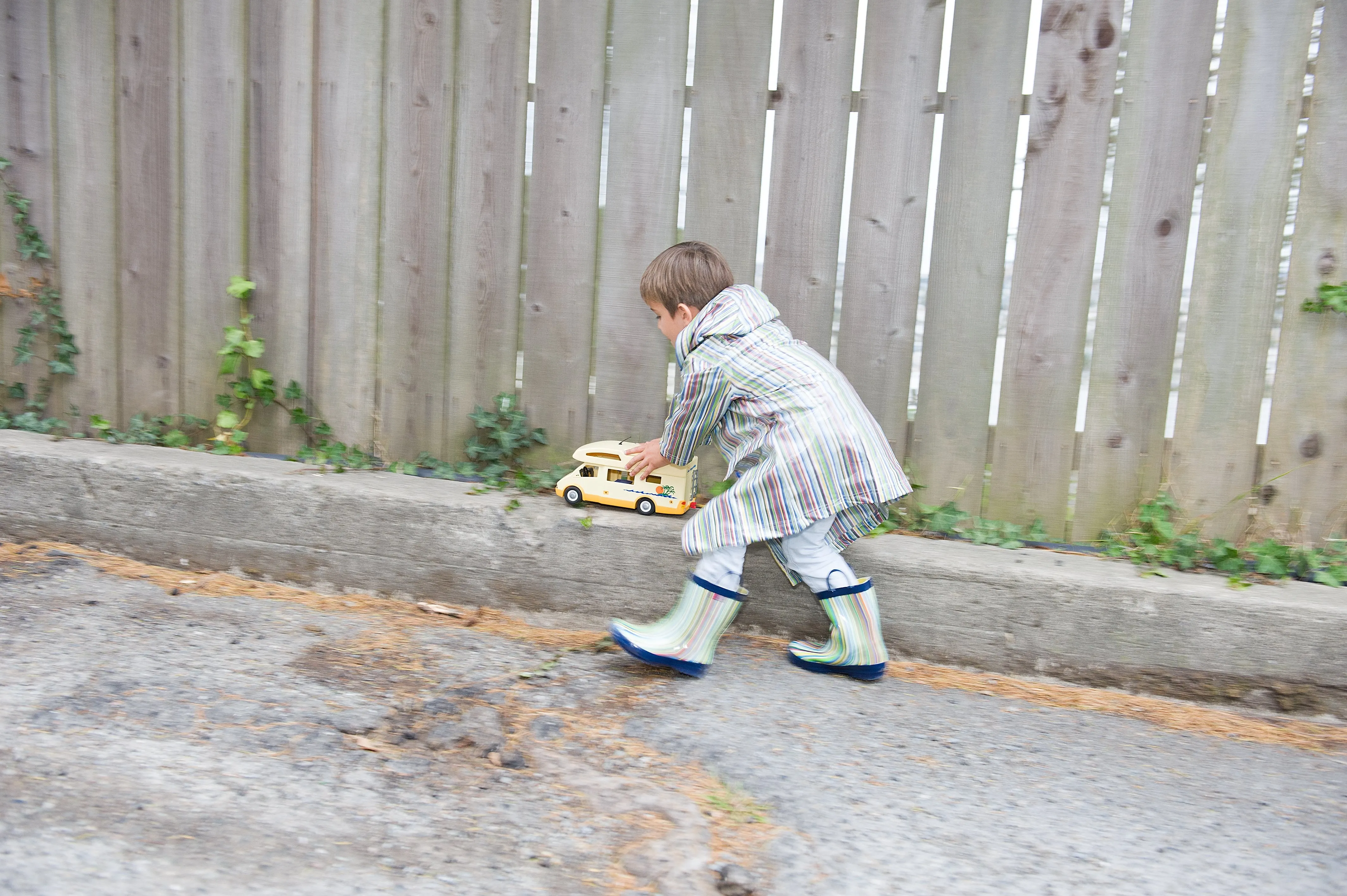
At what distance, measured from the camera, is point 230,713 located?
2.42m

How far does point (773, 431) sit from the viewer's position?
2.78 m

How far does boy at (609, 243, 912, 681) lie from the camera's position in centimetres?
273

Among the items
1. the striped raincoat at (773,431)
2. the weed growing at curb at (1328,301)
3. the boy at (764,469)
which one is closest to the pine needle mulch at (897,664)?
the boy at (764,469)

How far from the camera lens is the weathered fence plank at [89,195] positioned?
366 centimetres

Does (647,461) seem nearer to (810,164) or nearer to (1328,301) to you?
(810,164)

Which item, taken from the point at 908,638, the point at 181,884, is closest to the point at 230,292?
the point at 181,884

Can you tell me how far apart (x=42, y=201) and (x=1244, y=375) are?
14.3 feet

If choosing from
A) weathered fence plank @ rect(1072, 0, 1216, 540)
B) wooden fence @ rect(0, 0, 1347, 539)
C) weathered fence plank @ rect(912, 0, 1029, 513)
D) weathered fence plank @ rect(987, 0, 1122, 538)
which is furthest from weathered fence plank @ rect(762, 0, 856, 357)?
weathered fence plank @ rect(1072, 0, 1216, 540)

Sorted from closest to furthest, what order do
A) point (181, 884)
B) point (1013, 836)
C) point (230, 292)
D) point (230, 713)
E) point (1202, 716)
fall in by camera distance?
point (181, 884)
point (1013, 836)
point (230, 713)
point (1202, 716)
point (230, 292)

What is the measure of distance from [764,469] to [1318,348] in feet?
5.68

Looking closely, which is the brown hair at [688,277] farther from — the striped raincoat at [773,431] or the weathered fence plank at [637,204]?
the weathered fence plank at [637,204]

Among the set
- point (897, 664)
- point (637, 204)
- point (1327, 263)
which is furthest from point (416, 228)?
point (1327, 263)

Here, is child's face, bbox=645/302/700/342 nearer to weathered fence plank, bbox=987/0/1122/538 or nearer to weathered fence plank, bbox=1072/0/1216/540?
weathered fence plank, bbox=987/0/1122/538

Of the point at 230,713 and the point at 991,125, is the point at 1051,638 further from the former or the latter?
the point at 230,713
